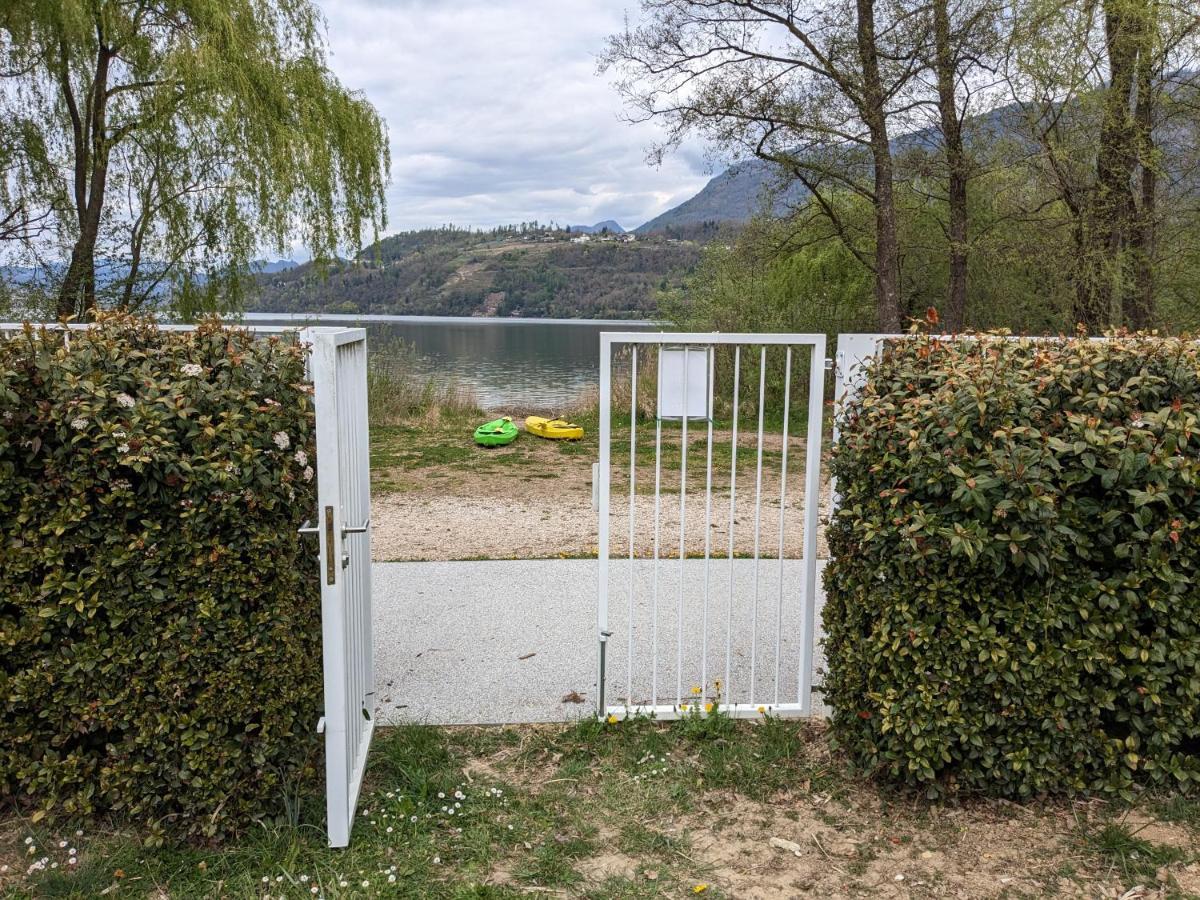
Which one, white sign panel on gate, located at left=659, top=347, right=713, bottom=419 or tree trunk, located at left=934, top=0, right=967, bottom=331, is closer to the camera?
white sign panel on gate, located at left=659, top=347, right=713, bottom=419

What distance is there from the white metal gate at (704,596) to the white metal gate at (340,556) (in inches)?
36.5

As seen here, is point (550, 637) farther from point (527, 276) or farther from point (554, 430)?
point (527, 276)

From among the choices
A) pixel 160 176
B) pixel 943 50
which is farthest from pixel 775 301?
pixel 160 176

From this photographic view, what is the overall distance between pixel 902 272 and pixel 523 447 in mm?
8549

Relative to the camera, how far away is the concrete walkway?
362 cm

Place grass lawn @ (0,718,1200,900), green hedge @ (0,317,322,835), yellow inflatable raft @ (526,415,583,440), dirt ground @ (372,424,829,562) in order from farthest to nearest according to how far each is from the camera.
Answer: yellow inflatable raft @ (526,415,583,440) → dirt ground @ (372,424,829,562) → grass lawn @ (0,718,1200,900) → green hedge @ (0,317,322,835)

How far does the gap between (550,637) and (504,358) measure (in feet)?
90.9

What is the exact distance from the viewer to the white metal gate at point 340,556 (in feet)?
7.82

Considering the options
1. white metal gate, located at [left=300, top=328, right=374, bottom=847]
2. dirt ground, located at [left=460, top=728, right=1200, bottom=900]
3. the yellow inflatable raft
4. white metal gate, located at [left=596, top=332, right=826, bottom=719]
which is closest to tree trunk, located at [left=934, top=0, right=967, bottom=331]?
the yellow inflatable raft

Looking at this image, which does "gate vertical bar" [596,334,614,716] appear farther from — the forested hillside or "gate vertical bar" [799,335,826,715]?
the forested hillside

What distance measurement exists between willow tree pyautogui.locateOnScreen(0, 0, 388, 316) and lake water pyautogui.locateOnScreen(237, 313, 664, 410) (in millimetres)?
1289

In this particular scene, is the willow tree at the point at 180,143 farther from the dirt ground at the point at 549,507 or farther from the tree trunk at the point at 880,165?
the tree trunk at the point at 880,165

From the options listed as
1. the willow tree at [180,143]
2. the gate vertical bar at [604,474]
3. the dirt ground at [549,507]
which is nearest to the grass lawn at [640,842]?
the gate vertical bar at [604,474]

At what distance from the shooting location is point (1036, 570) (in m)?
2.50
